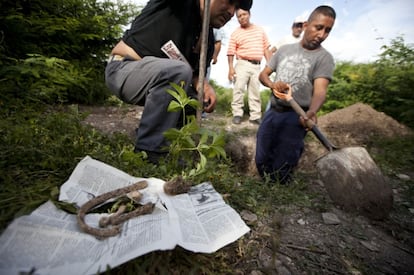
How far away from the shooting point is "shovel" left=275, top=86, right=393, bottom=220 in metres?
1.52

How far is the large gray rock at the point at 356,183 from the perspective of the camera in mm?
1525

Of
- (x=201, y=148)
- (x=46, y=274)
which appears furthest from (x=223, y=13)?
(x=46, y=274)

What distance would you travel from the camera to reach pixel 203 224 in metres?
0.86

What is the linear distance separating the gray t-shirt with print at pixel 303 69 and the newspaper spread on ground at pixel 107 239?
1.65 m

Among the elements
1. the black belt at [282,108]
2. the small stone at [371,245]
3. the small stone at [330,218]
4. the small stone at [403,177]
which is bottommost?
the small stone at [403,177]

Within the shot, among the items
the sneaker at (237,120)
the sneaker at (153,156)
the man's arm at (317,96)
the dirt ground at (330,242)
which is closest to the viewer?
the dirt ground at (330,242)

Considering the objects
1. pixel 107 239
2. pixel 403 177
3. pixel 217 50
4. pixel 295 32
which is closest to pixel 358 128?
pixel 403 177

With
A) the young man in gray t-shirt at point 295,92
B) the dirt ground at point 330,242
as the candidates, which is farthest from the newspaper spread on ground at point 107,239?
the young man in gray t-shirt at point 295,92

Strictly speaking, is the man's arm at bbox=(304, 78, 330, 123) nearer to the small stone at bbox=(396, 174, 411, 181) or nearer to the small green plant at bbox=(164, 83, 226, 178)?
the small green plant at bbox=(164, 83, 226, 178)

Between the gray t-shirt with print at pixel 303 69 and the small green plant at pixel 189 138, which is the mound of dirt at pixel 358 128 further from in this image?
the small green plant at pixel 189 138

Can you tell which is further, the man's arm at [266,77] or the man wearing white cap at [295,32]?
the man wearing white cap at [295,32]

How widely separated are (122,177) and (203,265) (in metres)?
0.56

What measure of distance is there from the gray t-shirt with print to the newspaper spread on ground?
5.42 feet

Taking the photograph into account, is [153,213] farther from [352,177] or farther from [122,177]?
→ [352,177]
